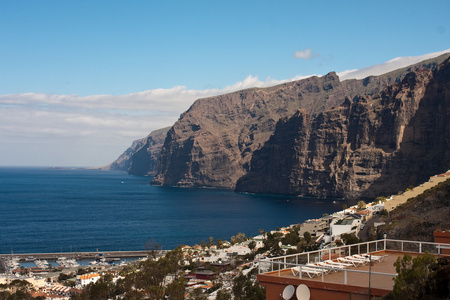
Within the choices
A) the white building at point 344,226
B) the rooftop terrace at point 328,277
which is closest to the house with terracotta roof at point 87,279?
the white building at point 344,226

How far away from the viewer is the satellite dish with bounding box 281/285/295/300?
11.5 meters

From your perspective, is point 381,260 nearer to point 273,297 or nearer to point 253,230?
point 273,297

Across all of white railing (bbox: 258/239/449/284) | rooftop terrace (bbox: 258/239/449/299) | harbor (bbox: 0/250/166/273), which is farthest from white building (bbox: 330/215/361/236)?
rooftop terrace (bbox: 258/239/449/299)

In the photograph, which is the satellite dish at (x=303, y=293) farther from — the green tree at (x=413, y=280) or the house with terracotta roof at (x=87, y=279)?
the house with terracotta roof at (x=87, y=279)

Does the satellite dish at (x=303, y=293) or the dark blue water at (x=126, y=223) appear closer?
the satellite dish at (x=303, y=293)

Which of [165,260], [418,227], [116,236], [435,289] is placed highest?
[435,289]

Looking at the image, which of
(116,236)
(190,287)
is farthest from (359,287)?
(116,236)

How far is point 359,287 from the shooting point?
436 inches

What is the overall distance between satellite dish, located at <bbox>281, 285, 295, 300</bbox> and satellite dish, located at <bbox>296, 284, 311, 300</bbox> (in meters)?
0.20

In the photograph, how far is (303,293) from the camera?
37.3 feet

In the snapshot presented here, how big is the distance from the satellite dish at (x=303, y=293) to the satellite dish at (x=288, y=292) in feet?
0.66

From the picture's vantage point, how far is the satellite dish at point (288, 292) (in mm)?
11518

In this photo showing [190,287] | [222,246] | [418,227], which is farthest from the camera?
[222,246]

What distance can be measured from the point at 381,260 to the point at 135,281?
39.1 metres
